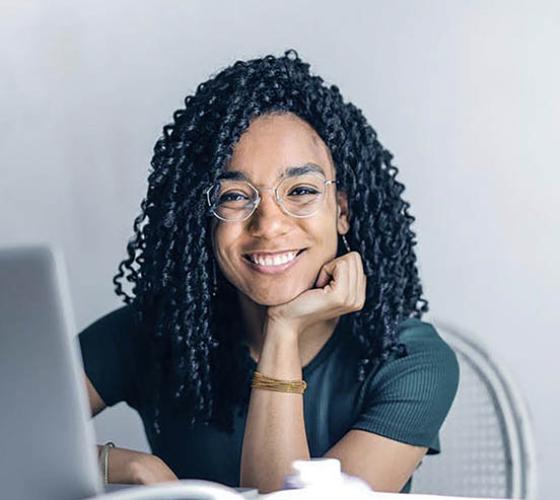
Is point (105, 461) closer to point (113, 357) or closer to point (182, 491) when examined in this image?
point (113, 357)

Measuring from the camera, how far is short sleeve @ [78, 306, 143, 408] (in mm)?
1911

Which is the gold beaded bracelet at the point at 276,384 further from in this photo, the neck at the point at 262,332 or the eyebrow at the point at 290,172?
the eyebrow at the point at 290,172

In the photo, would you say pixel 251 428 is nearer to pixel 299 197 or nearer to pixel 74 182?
pixel 299 197

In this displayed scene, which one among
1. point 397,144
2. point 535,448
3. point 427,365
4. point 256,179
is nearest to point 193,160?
point 256,179

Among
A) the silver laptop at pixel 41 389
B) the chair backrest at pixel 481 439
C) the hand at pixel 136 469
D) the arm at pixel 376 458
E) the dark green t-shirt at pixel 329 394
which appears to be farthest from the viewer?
the chair backrest at pixel 481 439

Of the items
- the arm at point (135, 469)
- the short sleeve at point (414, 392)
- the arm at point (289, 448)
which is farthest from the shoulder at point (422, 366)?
the arm at point (135, 469)

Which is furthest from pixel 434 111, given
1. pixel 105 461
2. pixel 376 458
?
pixel 105 461

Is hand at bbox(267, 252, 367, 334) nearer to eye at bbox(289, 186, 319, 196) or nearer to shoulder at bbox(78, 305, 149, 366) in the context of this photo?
eye at bbox(289, 186, 319, 196)

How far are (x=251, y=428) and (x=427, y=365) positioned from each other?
0.32m

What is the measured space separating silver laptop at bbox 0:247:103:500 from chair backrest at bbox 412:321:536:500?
1.03m

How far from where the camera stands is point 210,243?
184 cm

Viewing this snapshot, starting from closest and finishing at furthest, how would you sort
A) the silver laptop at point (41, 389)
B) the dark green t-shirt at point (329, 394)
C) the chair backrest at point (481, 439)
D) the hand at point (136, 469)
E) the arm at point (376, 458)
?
1. the silver laptop at point (41, 389)
2. the hand at point (136, 469)
3. the arm at point (376, 458)
4. the dark green t-shirt at point (329, 394)
5. the chair backrest at point (481, 439)

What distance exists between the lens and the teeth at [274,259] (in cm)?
180

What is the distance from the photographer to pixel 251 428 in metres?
1.66
